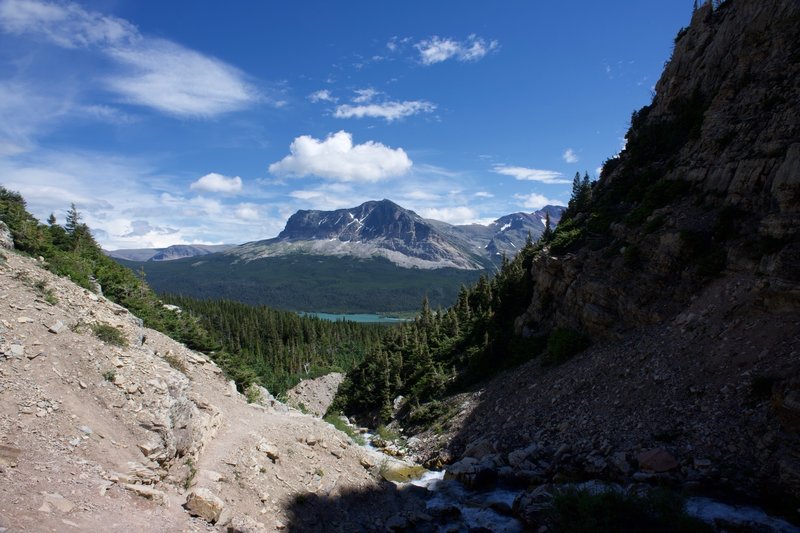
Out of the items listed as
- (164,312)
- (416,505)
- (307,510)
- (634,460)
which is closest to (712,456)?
(634,460)

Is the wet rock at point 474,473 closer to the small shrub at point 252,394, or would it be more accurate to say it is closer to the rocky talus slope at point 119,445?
the rocky talus slope at point 119,445

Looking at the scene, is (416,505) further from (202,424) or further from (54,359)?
(54,359)

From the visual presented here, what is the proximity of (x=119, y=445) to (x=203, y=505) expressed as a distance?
321cm

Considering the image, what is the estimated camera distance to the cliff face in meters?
22.8

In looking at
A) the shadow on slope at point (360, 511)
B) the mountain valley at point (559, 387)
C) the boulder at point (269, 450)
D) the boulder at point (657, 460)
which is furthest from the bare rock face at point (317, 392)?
the boulder at point (657, 460)

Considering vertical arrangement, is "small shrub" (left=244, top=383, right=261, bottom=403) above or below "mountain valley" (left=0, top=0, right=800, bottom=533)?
A: below

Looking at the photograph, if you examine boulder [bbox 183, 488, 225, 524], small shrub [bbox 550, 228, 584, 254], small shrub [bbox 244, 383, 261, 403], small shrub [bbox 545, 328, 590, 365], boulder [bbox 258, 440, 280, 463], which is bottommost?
small shrub [bbox 244, 383, 261, 403]

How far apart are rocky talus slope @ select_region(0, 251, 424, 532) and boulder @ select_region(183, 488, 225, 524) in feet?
0.10

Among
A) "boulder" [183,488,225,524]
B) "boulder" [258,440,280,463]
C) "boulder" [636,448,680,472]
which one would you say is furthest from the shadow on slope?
"boulder" [636,448,680,472]

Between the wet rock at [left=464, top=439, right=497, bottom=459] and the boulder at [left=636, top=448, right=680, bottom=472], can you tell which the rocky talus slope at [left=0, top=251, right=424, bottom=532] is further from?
the boulder at [left=636, top=448, right=680, bottom=472]

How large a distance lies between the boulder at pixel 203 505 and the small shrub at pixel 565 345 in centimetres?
2553

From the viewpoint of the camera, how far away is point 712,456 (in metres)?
16.8

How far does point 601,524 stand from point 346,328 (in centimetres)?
11240

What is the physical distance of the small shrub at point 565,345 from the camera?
31.3 m
